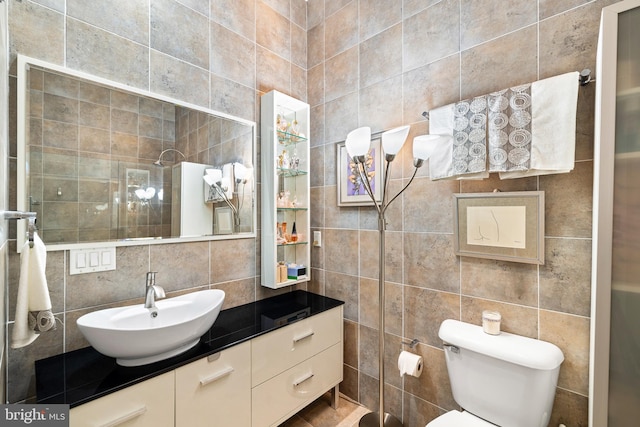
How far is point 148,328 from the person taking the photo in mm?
1005

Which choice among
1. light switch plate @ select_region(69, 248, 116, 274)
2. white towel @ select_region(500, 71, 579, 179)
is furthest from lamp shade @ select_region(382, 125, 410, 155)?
light switch plate @ select_region(69, 248, 116, 274)

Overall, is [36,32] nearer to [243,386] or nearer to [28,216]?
[28,216]

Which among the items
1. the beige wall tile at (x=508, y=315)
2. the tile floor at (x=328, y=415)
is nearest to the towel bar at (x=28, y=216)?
the tile floor at (x=328, y=415)

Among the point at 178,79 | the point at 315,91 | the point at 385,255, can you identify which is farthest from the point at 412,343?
the point at 178,79

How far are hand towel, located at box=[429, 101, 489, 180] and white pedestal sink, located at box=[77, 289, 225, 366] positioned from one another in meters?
1.29

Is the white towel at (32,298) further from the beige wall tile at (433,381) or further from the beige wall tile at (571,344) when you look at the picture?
the beige wall tile at (571,344)

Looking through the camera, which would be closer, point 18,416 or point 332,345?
point 18,416

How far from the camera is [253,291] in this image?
6.15 ft

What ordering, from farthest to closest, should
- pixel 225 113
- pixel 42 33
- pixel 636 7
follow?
pixel 225 113 → pixel 42 33 → pixel 636 7

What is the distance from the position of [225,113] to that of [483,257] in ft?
5.61

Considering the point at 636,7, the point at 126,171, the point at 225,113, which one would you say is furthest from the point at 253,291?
the point at 636,7

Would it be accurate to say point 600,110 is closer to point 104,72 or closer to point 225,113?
point 225,113

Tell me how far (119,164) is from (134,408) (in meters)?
1.07

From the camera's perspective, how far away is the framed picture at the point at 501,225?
47.5 inches
